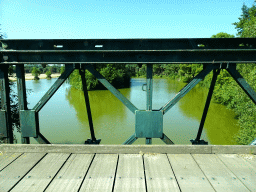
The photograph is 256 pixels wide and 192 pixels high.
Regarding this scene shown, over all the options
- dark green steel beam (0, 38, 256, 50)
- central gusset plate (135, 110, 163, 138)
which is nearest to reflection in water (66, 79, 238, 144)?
central gusset plate (135, 110, 163, 138)

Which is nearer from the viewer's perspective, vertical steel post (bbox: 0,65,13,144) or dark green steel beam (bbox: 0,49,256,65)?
dark green steel beam (bbox: 0,49,256,65)

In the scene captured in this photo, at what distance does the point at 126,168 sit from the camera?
193cm

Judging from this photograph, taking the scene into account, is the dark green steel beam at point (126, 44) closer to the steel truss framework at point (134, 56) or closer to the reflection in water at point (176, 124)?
the steel truss framework at point (134, 56)

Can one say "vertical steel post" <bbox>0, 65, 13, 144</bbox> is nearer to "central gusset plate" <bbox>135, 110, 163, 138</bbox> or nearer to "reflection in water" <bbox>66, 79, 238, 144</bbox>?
"central gusset plate" <bbox>135, 110, 163, 138</bbox>

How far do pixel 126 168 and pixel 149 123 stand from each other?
0.74 m

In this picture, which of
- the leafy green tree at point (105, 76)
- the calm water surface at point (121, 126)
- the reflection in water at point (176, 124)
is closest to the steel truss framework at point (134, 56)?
the calm water surface at point (121, 126)

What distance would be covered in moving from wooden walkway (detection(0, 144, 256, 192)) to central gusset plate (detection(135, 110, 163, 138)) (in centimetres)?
31

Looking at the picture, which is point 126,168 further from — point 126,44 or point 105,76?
point 105,76

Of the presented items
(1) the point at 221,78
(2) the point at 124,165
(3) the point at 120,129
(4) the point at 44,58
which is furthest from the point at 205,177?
(1) the point at 221,78

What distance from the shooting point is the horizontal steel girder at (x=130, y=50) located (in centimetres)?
236

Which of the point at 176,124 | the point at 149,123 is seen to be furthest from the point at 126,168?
the point at 176,124

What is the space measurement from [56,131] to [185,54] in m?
11.3

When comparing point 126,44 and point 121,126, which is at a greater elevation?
point 126,44

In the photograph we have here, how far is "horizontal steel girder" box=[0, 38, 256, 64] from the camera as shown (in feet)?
7.75
